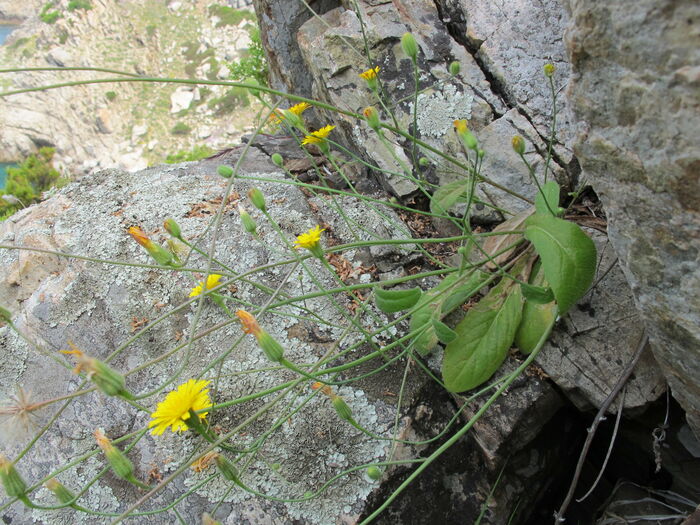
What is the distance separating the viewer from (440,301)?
5.03 feet

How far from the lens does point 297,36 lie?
2449 mm

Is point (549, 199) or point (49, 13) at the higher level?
point (49, 13)

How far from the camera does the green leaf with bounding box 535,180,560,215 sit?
145 cm

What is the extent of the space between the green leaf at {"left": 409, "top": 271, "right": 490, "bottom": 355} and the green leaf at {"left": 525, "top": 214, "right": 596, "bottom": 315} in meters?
0.23

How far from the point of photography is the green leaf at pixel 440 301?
1.48 metres

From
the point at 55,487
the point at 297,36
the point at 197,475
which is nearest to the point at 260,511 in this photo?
the point at 197,475

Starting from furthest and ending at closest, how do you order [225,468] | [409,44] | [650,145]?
[409,44] → [225,468] → [650,145]

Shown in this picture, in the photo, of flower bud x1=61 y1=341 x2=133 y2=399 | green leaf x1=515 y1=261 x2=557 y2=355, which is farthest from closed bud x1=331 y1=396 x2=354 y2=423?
green leaf x1=515 y1=261 x2=557 y2=355

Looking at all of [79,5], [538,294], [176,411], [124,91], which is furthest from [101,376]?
[79,5]

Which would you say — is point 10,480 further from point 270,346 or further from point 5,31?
point 5,31

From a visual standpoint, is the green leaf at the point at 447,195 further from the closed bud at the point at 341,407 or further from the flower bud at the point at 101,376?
the flower bud at the point at 101,376

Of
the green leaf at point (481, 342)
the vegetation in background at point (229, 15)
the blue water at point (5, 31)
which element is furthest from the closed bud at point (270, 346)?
the blue water at point (5, 31)

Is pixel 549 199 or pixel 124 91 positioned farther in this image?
pixel 124 91

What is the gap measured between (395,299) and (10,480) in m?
0.97
